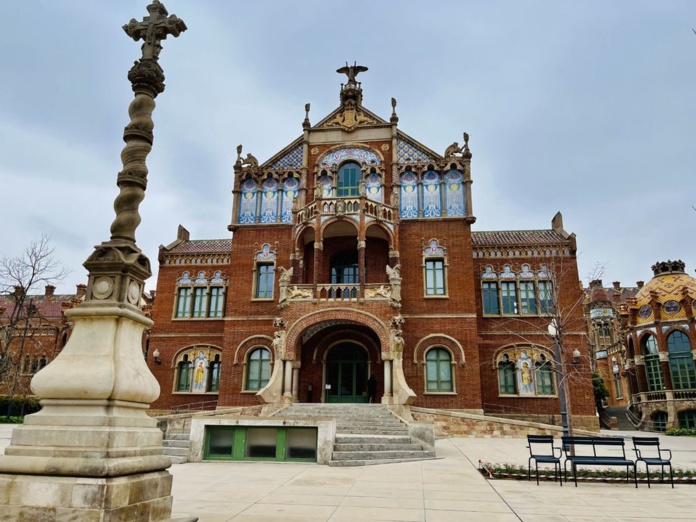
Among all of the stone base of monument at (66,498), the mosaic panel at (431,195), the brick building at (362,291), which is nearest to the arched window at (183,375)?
the brick building at (362,291)

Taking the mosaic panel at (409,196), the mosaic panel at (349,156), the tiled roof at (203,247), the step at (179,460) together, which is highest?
the mosaic panel at (349,156)

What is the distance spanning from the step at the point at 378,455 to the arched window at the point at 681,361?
26.6 meters

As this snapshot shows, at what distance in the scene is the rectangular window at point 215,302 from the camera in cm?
2692

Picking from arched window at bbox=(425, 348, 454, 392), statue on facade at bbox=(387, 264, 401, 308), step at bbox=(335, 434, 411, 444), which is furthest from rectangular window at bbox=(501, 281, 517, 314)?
step at bbox=(335, 434, 411, 444)

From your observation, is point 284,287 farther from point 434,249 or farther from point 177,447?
point 177,447

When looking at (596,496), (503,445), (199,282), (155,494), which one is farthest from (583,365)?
(155,494)

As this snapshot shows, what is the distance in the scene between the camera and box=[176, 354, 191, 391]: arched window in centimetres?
2589

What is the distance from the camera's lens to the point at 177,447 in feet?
43.7

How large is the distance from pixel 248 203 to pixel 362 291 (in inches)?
335

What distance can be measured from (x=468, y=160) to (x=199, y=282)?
15.3 meters

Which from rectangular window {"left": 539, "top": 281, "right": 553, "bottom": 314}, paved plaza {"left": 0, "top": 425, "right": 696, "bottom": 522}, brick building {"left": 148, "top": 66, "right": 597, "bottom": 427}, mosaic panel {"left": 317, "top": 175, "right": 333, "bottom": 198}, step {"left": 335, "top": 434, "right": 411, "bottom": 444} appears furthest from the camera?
mosaic panel {"left": 317, "top": 175, "right": 333, "bottom": 198}

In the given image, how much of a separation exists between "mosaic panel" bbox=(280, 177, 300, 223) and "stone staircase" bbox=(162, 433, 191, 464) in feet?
43.1

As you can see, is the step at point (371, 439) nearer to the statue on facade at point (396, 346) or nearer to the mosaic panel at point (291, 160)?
the statue on facade at point (396, 346)

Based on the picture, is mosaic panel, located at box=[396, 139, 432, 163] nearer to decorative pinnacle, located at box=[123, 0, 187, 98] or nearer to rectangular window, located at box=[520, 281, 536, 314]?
rectangular window, located at box=[520, 281, 536, 314]
